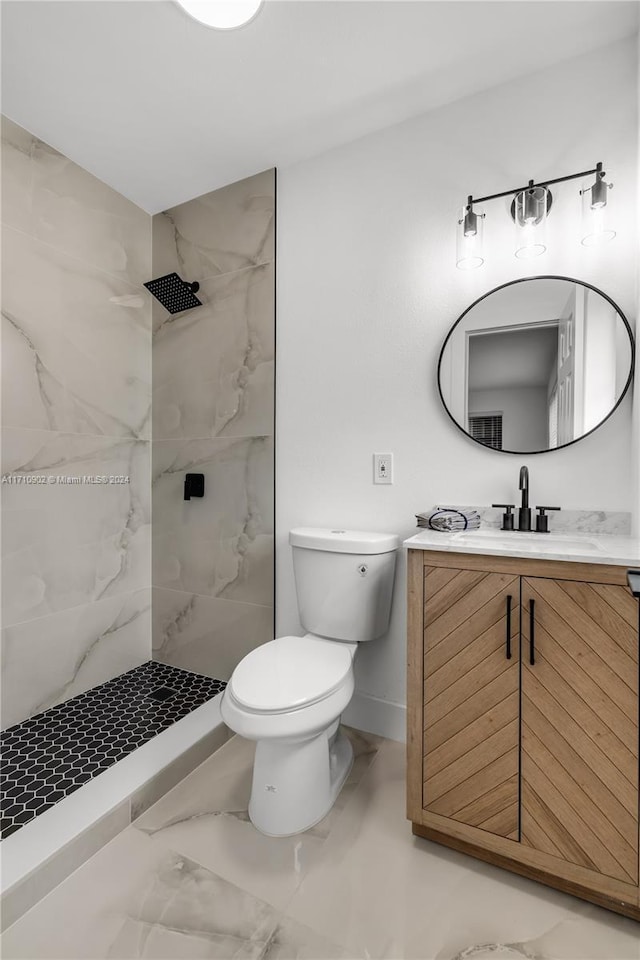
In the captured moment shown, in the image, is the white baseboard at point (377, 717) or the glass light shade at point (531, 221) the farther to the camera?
the white baseboard at point (377, 717)

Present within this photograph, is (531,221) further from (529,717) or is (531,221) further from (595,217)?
(529,717)

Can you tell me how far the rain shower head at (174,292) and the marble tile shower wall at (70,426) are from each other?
18 cm

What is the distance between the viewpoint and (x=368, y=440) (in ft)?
6.05

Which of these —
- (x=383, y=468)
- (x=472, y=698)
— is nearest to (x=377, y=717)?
(x=472, y=698)

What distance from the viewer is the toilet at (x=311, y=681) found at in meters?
1.23

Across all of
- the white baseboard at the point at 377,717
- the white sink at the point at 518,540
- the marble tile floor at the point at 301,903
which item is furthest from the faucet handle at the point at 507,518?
the marble tile floor at the point at 301,903

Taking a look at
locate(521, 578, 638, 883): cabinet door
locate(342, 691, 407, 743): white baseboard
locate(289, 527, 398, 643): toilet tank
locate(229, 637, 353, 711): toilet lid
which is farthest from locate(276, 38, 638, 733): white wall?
locate(521, 578, 638, 883): cabinet door

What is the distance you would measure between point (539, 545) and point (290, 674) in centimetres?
81

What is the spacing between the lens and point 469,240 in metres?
→ 1.62

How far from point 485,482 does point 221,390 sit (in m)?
1.28

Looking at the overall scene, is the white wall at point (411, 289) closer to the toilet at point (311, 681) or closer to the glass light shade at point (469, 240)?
the glass light shade at point (469, 240)

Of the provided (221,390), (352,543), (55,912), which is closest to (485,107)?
(221,390)

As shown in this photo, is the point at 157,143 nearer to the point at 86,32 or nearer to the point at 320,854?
the point at 86,32

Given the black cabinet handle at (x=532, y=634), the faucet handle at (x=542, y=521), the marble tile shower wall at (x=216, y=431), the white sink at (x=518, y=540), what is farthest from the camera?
the marble tile shower wall at (x=216, y=431)
